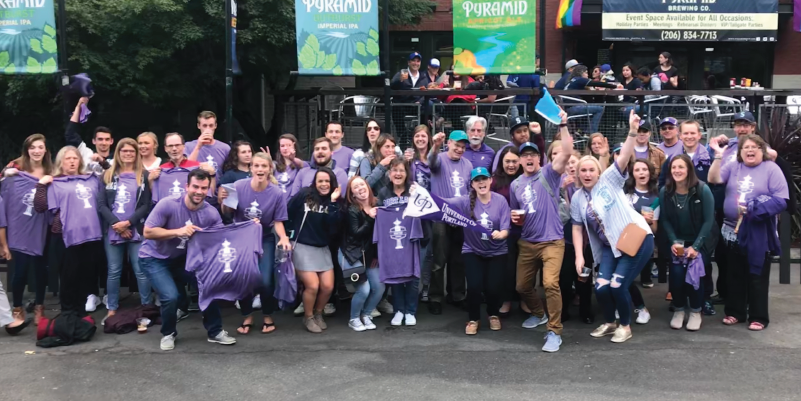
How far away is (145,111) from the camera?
1488 cm

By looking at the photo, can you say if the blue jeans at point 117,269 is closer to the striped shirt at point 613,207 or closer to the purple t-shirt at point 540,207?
the purple t-shirt at point 540,207

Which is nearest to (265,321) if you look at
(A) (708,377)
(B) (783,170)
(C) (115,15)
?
(A) (708,377)

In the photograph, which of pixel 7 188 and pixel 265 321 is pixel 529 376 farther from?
pixel 7 188

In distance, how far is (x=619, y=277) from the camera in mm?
6754

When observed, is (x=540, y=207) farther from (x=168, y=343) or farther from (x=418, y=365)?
(x=168, y=343)

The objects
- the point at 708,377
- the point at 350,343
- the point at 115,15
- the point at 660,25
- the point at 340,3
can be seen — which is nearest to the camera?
the point at 708,377

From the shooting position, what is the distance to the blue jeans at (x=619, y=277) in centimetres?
672

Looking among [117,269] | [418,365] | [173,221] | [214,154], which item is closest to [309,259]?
[173,221]

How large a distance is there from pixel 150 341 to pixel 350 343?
1834 millimetres

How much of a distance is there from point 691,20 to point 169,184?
1362 centimetres

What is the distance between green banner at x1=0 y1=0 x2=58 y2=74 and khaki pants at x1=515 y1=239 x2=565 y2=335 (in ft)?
21.0

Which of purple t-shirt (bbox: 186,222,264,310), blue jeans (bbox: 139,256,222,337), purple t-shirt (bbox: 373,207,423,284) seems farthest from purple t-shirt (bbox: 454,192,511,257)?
blue jeans (bbox: 139,256,222,337)

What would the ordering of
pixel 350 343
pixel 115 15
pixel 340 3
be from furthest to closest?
1. pixel 115 15
2. pixel 340 3
3. pixel 350 343

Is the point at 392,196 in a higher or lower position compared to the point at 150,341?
higher
